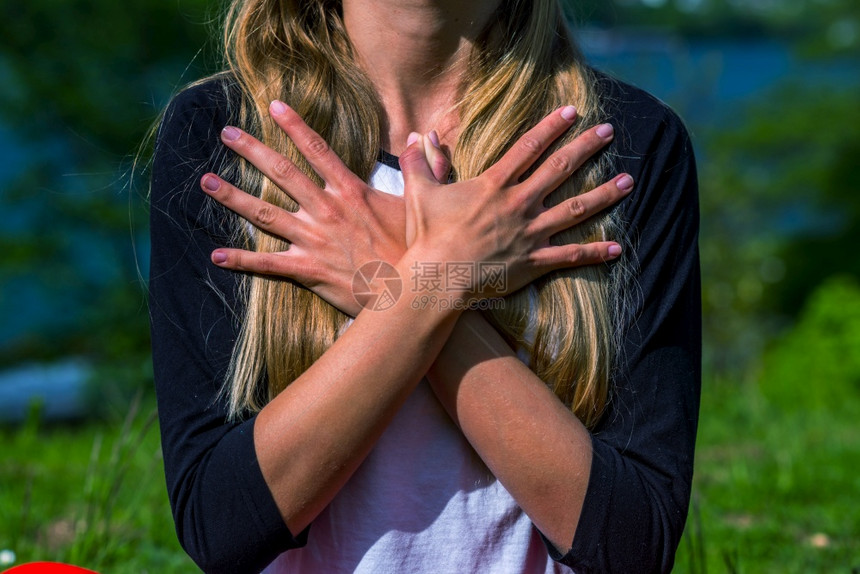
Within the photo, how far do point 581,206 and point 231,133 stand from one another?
567 millimetres

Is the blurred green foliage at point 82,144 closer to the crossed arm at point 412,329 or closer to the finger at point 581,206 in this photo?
the crossed arm at point 412,329

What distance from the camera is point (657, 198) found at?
5.00 ft

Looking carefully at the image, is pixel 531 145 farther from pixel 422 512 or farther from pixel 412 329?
pixel 422 512

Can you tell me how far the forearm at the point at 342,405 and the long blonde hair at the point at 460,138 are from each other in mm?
102

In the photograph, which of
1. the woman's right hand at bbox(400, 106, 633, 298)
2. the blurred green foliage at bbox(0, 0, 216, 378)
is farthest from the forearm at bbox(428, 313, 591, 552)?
the blurred green foliage at bbox(0, 0, 216, 378)

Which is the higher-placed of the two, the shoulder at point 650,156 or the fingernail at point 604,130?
the fingernail at point 604,130

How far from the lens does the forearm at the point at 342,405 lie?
4.38 ft

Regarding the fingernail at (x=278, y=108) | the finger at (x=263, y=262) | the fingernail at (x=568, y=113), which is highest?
the fingernail at (x=278, y=108)

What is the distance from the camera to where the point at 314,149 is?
Answer: 145 centimetres

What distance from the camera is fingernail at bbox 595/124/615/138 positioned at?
1.51 metres

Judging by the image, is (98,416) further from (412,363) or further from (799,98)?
(799,98)

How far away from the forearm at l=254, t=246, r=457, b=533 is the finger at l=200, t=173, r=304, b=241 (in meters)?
0.19

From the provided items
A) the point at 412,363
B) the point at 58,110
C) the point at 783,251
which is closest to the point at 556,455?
the point at 412,363

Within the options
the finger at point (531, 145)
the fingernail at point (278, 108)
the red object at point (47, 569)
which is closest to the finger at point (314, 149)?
the fingernail at point (278, 108)
